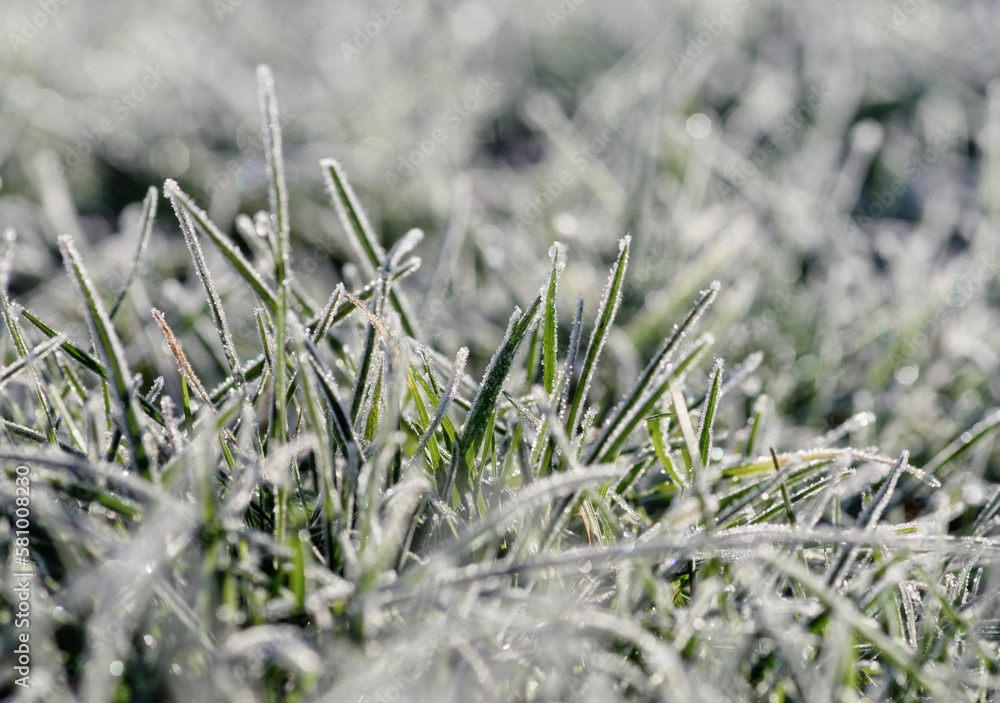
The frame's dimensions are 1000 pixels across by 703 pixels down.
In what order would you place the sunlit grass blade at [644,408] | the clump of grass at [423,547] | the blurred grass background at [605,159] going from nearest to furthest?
A: the clump of grass at [423,547] → the sunlit grass blade at [644,408] → the blurred grass background at [605,159]

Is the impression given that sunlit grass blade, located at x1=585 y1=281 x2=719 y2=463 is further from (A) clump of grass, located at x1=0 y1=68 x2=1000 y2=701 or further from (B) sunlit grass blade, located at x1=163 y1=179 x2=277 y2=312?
(B) sunlit grass blade, located at x1=163 y1=179 x2=277 y2=312

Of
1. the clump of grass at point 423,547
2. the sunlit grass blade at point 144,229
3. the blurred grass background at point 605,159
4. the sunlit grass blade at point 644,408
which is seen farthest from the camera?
the blurred grass background at point 605,159

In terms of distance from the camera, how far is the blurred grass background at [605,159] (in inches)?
48.8

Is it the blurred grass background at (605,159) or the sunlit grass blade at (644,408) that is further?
the blurred grass background at (605,159)

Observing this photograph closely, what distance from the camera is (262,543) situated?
1.99ft

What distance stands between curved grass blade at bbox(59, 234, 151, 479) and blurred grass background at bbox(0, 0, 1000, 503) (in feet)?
1.66

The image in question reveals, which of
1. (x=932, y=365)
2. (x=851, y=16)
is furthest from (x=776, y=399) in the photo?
(x=851, y=16)

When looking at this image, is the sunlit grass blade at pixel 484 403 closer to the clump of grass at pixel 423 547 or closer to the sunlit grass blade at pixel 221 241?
the clump of grass at pixel 423 547

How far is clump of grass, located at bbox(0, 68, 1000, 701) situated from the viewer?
1.91 feet

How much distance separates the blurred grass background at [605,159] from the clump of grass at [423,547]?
32 cm

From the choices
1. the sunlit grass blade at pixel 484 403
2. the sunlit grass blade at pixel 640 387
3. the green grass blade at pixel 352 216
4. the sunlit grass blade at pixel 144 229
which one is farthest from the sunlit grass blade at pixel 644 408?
the sunlit grass blade at pixel 144 229

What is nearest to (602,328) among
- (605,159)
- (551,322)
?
(551,322)

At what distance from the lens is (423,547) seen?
759 millimetres

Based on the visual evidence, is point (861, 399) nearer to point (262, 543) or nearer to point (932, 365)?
point (932, 365)
